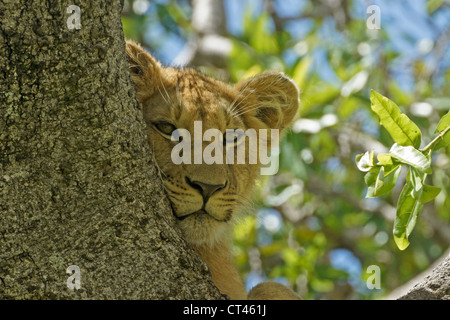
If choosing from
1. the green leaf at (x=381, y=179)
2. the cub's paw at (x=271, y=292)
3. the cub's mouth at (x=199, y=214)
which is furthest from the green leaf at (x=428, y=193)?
the cub's paw at (x=271, y=292)

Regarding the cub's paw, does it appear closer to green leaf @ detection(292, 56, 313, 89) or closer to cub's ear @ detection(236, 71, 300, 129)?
cub's ear @ detection(236, 71, 300, 129)

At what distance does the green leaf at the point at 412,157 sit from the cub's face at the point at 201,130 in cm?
144

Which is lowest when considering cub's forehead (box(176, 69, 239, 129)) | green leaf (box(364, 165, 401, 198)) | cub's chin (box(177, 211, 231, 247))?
green leaf (box(364, 165, 401, 198))

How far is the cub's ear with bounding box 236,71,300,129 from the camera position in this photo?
5.82 meters

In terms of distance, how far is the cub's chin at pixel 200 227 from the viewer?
4504mm

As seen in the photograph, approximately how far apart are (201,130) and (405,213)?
1762mm

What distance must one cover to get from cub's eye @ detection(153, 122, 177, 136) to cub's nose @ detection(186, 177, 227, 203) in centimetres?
49

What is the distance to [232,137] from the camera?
5.15m

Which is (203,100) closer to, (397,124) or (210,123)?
(210,123)

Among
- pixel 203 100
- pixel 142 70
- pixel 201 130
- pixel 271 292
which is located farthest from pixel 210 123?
pixel 271 292

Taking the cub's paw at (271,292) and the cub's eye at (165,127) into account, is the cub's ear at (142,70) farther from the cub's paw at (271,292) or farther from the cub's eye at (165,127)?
the cub's paw at (271,292)

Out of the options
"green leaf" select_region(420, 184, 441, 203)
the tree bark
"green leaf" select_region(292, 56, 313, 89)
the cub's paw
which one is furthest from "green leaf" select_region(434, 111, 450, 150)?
"green leaf" select_region(292, 56, 313, 89)

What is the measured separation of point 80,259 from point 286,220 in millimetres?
6850
